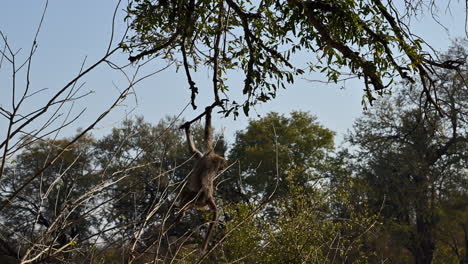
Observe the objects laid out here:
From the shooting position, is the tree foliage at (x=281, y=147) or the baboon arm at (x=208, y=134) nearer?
the baboon arm at (x=208, y=134)

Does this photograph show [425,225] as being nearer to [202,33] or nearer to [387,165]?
[387,165]

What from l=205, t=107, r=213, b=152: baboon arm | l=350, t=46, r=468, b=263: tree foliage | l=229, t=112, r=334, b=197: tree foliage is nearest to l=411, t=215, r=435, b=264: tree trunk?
l=350, t=46, r=468, b=263: tree foliage

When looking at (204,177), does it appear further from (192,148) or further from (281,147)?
(281,147)

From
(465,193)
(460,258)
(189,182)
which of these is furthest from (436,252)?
(189,182)

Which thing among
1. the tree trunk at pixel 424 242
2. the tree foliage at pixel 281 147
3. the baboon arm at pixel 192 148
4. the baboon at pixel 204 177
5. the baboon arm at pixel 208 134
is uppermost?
the tree foliage at pixel 281 147

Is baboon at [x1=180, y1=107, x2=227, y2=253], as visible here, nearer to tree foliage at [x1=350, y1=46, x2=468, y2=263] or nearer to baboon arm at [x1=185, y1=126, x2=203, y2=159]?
baboon arm at [x1=185, y1=126, x2=203, y2=159]

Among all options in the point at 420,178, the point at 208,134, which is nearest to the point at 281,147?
the point at 420,178

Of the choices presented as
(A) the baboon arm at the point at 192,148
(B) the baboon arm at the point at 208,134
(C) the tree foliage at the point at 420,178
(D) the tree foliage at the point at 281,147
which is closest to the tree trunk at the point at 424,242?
(C) the tree foliage at the point at 420,178

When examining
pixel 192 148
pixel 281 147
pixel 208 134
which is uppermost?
pixel 281 147

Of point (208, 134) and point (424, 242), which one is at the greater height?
point (424, 242)

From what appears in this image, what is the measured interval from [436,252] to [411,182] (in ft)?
11.8

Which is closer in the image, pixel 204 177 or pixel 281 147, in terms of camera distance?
pixel 204 177

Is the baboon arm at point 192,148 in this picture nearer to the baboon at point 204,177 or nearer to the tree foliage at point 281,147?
the baboon at point 204,177

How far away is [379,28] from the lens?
5.73m
